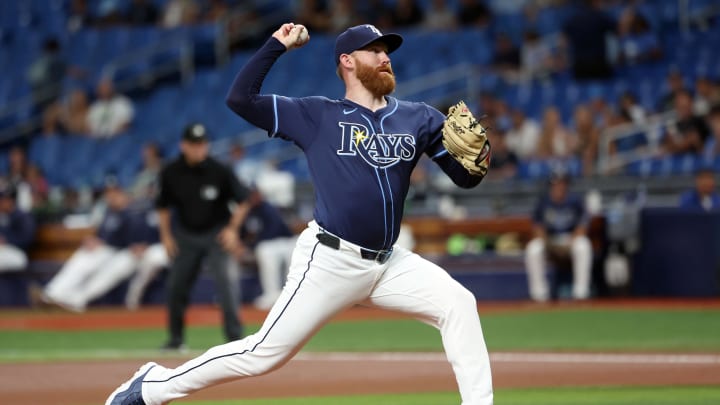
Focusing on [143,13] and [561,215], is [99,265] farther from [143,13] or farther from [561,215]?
[143,13]

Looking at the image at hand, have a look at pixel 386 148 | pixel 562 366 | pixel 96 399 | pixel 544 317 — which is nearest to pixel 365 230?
pixel 386 148

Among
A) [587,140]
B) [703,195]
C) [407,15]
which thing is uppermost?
[407,15]

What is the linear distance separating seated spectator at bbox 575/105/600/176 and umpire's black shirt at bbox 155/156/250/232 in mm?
7415

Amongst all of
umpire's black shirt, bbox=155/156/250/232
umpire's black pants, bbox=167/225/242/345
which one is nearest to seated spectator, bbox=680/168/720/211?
umpire's black shirt, bbox=155/156/250/232

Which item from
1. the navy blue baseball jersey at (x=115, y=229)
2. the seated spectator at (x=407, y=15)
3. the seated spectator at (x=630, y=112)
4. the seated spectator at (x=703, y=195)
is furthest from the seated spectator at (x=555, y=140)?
the navy blue baseball jersey at (x=115, y=229)

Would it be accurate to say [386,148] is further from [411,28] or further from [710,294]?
[411,28]

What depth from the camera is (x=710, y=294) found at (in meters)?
16.2

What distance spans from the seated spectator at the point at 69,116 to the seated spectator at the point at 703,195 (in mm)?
10967

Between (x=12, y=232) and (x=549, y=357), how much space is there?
9.74 metres

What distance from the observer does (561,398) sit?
8.02 meters

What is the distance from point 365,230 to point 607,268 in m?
11.5

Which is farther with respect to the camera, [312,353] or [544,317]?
[544,317]

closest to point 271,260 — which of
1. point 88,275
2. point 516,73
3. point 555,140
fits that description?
point 88,275

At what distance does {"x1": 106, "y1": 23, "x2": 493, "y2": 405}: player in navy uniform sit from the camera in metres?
6.00
